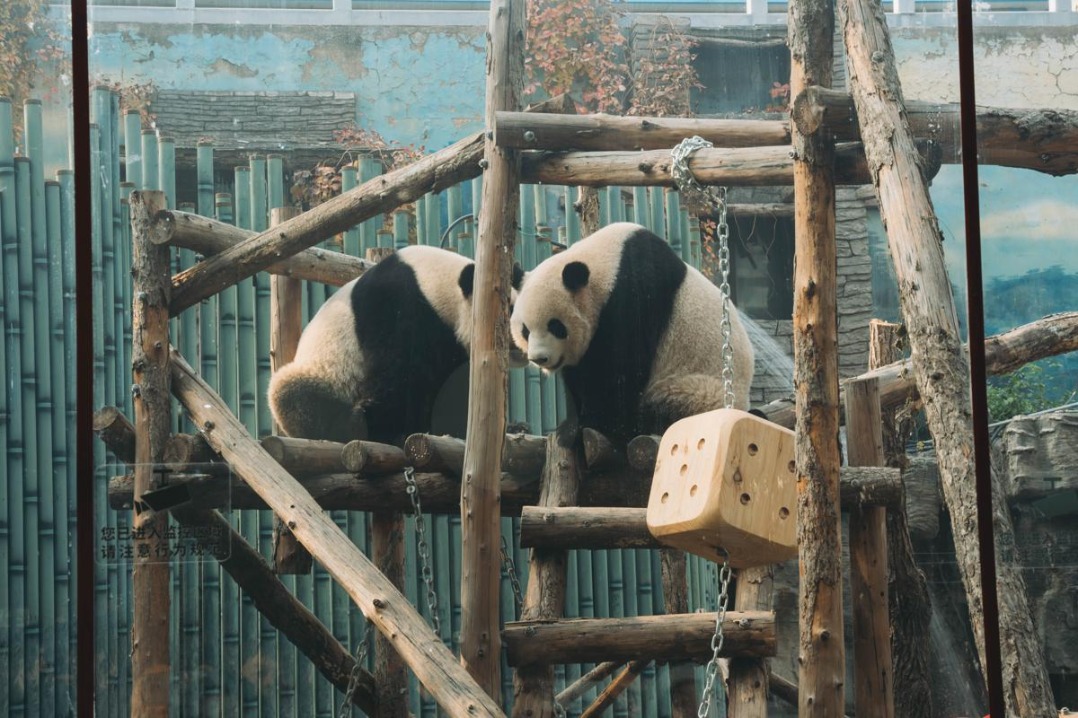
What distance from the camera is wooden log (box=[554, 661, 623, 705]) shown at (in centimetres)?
295

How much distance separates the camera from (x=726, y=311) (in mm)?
2746

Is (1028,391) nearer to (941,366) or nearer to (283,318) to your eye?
(941,366)

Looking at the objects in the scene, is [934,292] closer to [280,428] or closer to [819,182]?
[819,182]

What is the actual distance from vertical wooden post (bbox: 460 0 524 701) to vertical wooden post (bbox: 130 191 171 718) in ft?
2.44

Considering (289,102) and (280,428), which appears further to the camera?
(280,428)

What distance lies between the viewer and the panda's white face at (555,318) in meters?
3.08

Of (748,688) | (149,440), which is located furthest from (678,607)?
(149,440)

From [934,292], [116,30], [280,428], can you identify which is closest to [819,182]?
[934,292]

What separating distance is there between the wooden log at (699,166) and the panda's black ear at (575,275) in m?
0.22

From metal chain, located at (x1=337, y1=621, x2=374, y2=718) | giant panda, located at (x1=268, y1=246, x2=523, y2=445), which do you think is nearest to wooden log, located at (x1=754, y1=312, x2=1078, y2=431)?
giant panda, located at (x1=268, y1=246, x2=523, y2=445)

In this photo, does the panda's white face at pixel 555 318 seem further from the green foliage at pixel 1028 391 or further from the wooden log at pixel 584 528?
the green foliage at pixel 1028 391

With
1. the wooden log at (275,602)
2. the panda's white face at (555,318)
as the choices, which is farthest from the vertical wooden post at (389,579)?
the panda's white face at (555,318)

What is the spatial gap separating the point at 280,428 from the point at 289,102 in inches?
33.5

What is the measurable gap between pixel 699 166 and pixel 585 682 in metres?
1.39
